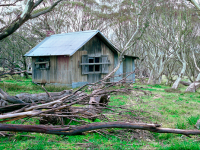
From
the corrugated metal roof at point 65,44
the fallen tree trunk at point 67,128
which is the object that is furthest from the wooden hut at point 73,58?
the fallen tree trunk at point 67,128

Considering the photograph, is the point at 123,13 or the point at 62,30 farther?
the point at 62,30

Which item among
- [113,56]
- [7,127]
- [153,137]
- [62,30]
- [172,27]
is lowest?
[153,137]

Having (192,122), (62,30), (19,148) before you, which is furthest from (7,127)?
(62,30)

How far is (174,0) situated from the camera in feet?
59.4

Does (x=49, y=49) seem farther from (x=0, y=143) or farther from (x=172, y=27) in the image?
(x=0, y=143)

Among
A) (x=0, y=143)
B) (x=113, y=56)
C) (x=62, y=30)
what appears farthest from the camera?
(x=62, y=30)

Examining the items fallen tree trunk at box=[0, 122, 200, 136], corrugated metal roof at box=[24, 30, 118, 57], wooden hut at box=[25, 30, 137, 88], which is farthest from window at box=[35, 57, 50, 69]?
fallen tree trunk at box=[0, 122, 200, 136]

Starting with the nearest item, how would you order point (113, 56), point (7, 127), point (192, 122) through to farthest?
point (7, 127), point (192, 122), point (113, 56)

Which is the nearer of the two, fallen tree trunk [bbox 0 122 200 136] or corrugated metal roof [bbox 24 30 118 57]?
fallen tree trunk [bbox 0 122 200 136]

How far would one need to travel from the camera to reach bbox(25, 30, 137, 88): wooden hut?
51.1 ft

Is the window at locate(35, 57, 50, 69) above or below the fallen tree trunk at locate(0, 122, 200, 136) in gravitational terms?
above

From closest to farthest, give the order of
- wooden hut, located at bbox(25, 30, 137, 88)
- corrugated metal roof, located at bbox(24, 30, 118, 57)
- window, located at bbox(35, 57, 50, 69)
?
corrugated metal roof, located at bbox(24, 30, 118, 57)
wooden hut, located at bbox(25, 30, 137, 88)
window, located at bbox(35, 57, 50, 69)

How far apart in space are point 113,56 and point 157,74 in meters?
5.61

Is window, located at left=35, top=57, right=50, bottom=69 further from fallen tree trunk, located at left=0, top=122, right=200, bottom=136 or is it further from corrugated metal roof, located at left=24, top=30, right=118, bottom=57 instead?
fallen tree trunk, located at left=0, top=122, right=200, bottom=136
